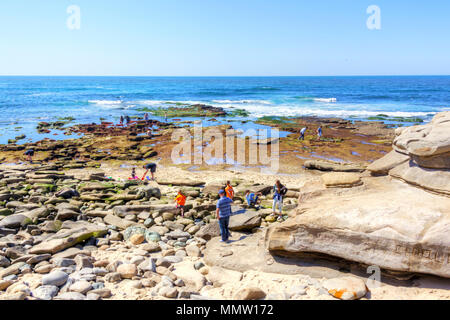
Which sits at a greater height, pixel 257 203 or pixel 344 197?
pixel 344 197

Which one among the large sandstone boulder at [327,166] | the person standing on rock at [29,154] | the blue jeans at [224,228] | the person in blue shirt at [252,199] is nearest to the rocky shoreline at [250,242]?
the blue jeans at [224,228]

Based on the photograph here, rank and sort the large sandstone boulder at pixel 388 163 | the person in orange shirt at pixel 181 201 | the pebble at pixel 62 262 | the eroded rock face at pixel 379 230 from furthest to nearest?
the person in orange shirt at pixel 181 201 < the large sandstone boulder at pixel 388 163 < the pebble at pixel 62 262 < the eroded rock face at pixel 379 230

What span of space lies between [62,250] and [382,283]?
275 inches

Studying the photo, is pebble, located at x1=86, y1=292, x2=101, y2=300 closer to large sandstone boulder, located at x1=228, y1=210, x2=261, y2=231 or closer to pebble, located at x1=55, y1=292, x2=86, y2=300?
pebble, located at x1=55, y1=292, x2=86, y2=300

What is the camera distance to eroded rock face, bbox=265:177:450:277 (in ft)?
17.7

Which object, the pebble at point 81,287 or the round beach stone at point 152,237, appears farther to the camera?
the round beach stone at point 152,237

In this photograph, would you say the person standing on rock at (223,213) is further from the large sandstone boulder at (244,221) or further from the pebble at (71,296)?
the pebble at (71,296)

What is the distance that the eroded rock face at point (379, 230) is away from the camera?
5398 millimetres

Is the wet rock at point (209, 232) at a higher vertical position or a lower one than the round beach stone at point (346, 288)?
lower

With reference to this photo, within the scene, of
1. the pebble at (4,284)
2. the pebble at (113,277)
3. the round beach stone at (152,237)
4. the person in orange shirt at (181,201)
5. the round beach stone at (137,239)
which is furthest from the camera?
the person in orange shirt at (181,201)

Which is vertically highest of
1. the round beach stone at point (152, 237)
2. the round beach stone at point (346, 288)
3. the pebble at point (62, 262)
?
the round beach stone at point (346, 288)

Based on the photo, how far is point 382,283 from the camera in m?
Result: 5.77
